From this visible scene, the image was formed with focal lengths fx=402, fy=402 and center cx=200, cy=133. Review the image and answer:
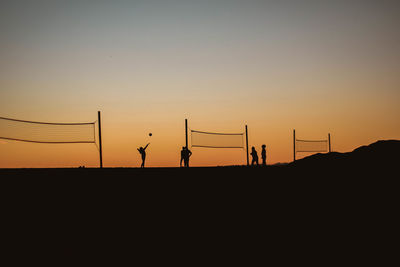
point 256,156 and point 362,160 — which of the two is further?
point 256,156

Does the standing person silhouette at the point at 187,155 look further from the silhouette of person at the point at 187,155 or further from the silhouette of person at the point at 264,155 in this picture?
the silhouette of person at the point at 264,155

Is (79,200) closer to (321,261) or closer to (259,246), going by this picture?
(259,246)

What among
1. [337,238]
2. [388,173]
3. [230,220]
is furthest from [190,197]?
[388,173]

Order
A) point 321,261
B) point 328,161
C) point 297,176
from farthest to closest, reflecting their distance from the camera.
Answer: point 328,161, point 297,176, point 321,261

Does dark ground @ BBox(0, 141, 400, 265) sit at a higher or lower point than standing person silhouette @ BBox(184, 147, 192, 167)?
lower

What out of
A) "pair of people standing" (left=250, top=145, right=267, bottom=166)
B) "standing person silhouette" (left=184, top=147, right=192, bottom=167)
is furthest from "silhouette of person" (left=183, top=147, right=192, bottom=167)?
"pair of people standing" (left=250, top=145, right=267, bottom=166)

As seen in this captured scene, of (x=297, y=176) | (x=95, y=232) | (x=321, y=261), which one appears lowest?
(x=321, y=261)

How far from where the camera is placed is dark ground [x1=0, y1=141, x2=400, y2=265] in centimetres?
700

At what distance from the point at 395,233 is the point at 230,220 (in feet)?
11.0

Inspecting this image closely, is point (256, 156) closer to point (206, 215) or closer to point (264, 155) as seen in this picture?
point (264, 155)

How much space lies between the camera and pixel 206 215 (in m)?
8.62

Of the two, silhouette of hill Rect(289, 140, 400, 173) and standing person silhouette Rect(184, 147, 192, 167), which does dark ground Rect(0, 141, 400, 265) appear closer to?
silhouette of hill Rect(289, 140, 400, 173)

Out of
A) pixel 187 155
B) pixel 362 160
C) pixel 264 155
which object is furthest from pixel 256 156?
pixel 362 160

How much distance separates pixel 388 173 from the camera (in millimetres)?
10516
